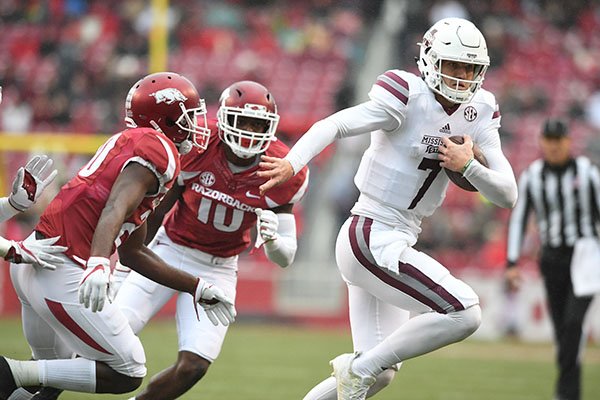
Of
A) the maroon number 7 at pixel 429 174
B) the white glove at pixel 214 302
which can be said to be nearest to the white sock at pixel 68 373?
the white glove at pixel 214 302

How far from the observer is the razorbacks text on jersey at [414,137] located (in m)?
4.45

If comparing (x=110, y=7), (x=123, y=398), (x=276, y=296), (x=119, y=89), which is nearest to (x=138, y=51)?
(x=119, y=89)

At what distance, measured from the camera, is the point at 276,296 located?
38.5ft

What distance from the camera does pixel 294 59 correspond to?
1481 cm

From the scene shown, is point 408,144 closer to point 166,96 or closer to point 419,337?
point 419,337

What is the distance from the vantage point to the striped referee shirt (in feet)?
22.0

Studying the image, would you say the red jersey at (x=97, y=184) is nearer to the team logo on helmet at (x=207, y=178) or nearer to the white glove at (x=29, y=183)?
the white glove at (x=29, y=183)

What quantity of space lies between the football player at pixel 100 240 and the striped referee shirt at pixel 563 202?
120 inches

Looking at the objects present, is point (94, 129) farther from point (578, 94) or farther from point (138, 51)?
point (578, 94)

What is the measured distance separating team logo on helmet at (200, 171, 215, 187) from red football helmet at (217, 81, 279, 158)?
0.19 meters

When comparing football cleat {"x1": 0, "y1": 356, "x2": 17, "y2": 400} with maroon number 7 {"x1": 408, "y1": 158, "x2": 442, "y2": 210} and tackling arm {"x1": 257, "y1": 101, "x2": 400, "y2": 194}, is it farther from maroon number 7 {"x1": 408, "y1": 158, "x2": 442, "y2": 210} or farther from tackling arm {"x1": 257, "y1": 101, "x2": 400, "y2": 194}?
maroon number 7 {"x1": 408, "y1": 158, "x2": 442, "y2": 210}

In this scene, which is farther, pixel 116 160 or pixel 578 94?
pixel 578 94

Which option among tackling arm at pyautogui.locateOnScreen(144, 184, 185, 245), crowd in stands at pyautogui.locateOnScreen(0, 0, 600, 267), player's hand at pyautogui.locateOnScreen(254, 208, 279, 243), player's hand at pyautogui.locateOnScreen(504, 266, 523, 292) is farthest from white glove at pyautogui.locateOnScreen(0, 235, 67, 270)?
crowd in stands at pyautogui.locateOnScreen(0, 0, 600, 267)

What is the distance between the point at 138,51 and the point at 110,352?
9548 mm
